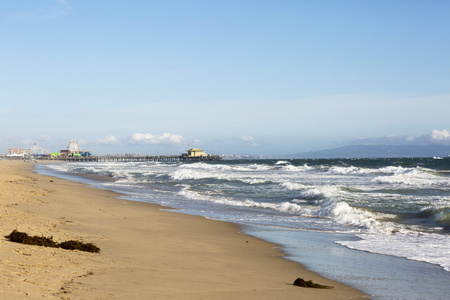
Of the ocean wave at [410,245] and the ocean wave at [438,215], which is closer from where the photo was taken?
the ocean wave at [410,245]

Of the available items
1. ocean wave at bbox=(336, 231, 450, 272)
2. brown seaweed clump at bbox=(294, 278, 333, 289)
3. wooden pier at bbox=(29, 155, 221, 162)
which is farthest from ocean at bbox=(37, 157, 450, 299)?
wooden pier at bbox=(29, 155, 221, 162)

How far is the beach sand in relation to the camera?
5785mm

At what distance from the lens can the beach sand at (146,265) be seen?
579cm

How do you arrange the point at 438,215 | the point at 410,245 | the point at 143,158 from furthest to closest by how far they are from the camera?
the point at 143,158
the point at 438,215
the point at 410,245

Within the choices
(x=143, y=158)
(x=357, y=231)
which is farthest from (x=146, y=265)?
(x=143, y=158)

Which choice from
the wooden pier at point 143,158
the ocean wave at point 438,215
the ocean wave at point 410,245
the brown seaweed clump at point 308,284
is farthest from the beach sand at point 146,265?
the wooden pier at point 143,158

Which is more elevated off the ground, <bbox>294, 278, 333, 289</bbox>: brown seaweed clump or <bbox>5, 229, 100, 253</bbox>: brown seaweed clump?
<bbox>5, 229, 100, 253</bbox>: brown seaweed clump

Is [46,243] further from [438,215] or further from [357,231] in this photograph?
[438,215]

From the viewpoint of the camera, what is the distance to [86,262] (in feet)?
23.7

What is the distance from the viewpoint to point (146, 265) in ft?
25.0

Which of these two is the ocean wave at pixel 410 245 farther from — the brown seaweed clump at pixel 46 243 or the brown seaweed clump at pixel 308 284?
the brown seaweed clump at pixel 46 243

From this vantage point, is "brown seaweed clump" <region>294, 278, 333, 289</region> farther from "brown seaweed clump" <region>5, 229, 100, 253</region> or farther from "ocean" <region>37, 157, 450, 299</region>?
"brown seaweed clump" <region>5, 229, 100, 253</region>

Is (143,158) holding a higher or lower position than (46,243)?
higher

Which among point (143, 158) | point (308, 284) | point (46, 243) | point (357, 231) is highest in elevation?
point (143, 158)
